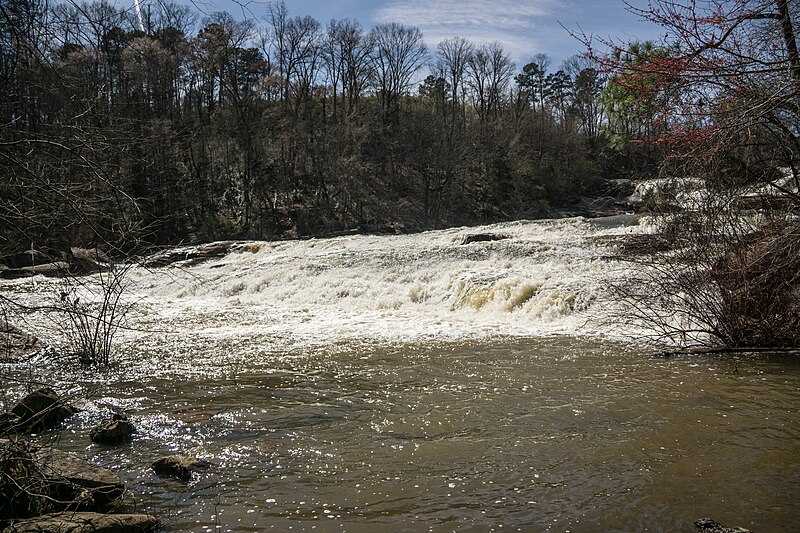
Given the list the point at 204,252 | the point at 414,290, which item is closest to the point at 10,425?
the point at 414,290

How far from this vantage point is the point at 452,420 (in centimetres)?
636

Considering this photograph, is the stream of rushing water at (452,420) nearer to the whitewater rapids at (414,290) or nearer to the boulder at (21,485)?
the whitewater rapids at (414,290)

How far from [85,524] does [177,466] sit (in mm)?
1290

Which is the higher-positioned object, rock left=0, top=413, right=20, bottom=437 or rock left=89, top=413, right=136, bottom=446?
rock left=0, top=413, right=20, bottom=437

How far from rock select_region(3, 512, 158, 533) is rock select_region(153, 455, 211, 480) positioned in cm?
84

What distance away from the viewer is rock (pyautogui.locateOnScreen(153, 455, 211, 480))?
16.0ft

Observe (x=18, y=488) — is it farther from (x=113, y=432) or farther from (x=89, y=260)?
(x=89, y=260)

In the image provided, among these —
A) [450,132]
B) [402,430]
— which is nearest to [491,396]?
[402,430]

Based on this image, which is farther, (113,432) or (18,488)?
(113,432)

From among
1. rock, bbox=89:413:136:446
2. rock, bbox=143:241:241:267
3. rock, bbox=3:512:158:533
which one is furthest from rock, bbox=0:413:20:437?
rock, bbox=143:241:241:267

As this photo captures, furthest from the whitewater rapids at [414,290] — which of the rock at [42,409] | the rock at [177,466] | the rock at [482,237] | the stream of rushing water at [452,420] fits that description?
the rock at [177,466]

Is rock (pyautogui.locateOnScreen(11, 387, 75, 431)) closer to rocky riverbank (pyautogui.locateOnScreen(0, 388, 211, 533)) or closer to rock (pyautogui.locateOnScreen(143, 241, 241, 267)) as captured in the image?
rocky riverbank (pyautogui.locateOnScreen(0, 388, 211, 533))

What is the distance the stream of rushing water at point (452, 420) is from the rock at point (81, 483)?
198 mm

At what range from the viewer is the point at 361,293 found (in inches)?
619
